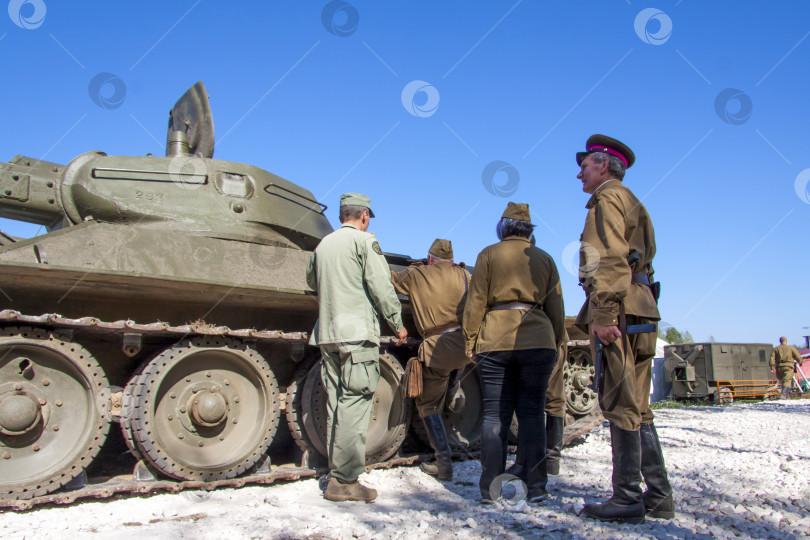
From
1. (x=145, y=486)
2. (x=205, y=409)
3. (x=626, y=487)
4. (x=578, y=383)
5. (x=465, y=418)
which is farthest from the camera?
(x=578, y=383)

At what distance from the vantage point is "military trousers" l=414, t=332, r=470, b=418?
5.31 m

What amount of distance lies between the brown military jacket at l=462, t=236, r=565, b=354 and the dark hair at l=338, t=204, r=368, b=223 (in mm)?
1016

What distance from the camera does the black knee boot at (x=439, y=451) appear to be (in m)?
5.20

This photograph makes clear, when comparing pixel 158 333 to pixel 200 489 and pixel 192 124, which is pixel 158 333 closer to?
pixel 200 489

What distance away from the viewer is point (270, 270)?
17.6 ft

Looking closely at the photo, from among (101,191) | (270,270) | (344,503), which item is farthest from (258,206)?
(344,503)

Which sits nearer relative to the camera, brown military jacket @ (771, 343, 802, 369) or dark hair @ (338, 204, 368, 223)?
dark hair @ (338, 204, 368, 223)

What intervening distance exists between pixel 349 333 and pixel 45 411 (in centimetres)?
209

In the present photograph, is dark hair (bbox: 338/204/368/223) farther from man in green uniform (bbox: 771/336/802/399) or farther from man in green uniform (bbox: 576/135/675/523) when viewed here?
man in green uniform (bbox: 771/336/802/399)

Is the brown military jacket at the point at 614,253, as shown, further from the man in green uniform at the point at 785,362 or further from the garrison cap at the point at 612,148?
the man in green uniform at the point at 785,362

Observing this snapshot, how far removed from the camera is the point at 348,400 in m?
4.44

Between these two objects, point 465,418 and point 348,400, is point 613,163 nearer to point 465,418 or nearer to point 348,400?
point 348,400

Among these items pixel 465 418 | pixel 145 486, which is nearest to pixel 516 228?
pixel 465 418

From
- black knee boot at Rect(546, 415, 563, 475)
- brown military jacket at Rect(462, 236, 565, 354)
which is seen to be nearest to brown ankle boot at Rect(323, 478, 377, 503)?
brown military jacket at Rect(462, 236, 565, 354)
